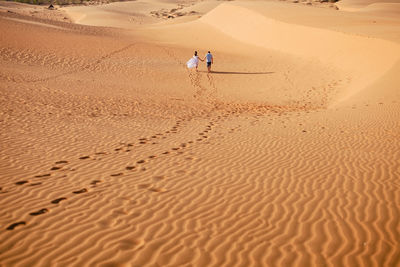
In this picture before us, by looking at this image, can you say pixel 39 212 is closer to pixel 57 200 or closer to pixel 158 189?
pixel 57 200

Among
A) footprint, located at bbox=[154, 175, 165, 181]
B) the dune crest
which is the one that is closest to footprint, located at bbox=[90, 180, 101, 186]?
footprint, located at bbox=[154, 175, 165, 181]

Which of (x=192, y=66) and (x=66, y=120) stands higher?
(x=192, y=66)

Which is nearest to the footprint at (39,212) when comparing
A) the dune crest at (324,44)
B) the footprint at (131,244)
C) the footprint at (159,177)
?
the footprint at (131,244)

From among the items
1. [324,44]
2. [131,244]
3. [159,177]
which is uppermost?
[324,44]

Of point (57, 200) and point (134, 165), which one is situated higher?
point (134, 165)

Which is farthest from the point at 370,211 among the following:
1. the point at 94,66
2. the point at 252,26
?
the point at 252,26

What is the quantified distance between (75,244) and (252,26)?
117ft

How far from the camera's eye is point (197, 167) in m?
6.70

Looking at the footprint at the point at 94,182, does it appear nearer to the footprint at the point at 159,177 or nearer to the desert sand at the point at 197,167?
the desert sand at the point at 197,167

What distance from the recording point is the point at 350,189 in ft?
18.4

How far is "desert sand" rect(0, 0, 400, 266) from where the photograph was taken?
399 cm

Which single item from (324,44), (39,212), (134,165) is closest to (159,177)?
(134,165)

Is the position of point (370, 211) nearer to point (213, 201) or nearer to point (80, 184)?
point (213, 201)

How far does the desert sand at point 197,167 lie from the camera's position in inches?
157
